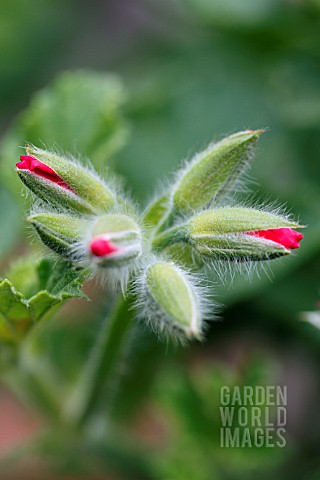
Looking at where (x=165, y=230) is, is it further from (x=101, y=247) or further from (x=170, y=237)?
(x=101, y=247)

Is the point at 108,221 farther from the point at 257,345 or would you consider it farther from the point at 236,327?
the point at 257,345

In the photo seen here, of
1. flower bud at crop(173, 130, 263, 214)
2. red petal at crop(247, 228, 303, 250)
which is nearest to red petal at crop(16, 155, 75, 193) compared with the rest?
flower bud at crop(173, 130, 263, 214)

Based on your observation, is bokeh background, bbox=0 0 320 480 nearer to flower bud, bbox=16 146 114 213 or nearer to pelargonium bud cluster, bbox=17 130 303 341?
pelargonium bud cluster, bbox=17 130 303 341

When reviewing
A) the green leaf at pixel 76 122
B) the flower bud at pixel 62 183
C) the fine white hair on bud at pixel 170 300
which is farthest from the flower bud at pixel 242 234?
the green leaf at pixel 76 122

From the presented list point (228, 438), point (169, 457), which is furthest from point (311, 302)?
point (169, 457)

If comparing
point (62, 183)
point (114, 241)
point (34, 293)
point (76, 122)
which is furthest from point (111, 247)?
point (76, 122)

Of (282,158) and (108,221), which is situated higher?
(282,158)

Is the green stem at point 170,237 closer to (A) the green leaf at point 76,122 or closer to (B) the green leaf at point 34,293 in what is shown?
(B) the green leaf at point 34,293
